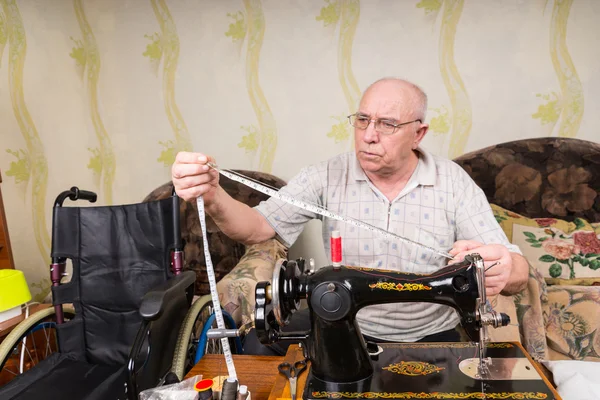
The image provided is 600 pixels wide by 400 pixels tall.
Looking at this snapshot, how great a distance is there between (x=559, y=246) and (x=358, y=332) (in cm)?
184

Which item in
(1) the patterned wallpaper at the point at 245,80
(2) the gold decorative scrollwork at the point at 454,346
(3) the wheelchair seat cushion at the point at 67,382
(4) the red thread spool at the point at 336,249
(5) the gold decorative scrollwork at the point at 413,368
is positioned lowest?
(3) the wheelchair seat cushion at the point at 67,382

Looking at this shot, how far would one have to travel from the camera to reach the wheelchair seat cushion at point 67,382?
153cm

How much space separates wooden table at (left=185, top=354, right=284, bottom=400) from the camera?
3.66 feet

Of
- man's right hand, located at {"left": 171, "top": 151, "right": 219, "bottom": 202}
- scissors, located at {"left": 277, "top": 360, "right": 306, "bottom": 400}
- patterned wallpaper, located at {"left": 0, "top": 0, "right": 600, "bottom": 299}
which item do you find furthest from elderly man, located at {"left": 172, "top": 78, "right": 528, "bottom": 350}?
patterned wallpaper, located at {"left": 0, "top": 0, "right": 600, "bottom": 299}

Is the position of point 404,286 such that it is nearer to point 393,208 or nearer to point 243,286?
point 393,208

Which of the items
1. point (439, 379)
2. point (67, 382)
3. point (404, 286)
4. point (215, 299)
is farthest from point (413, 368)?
point (67, 382)

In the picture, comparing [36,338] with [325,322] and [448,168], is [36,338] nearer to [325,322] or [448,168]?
[325,322]

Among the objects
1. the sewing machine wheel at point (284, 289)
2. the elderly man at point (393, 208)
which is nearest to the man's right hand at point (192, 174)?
the elderly man at point (393, 208)

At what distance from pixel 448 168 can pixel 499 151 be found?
1281mm

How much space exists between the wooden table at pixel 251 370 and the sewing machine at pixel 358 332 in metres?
0.14

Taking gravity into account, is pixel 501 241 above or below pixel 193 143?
below

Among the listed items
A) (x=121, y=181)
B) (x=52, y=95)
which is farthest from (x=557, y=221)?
(x=52, y=95)

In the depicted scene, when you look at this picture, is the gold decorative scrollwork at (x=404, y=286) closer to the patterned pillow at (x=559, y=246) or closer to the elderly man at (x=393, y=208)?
the elderly man at (x=393, y=208)

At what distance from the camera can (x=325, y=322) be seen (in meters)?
1.01
